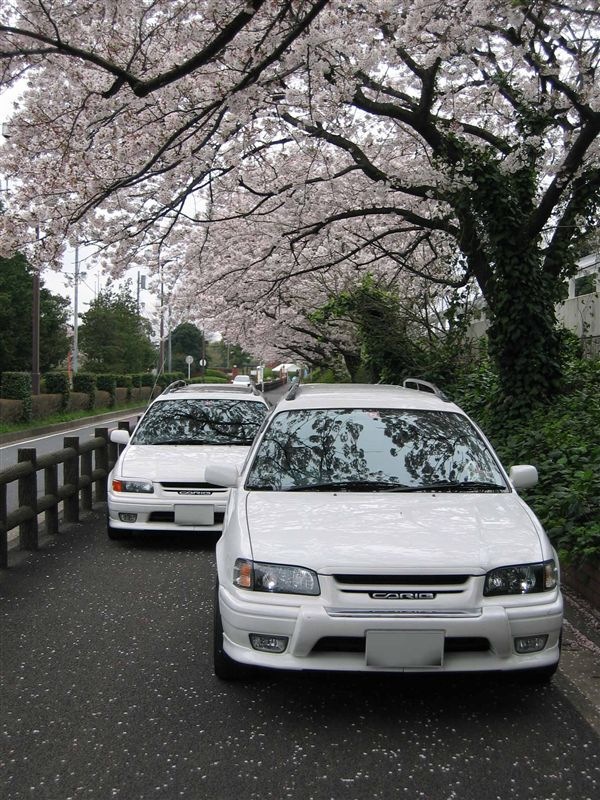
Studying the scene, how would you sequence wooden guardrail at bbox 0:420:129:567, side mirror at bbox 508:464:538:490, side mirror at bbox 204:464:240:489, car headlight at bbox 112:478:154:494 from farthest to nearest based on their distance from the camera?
car headlight at bbox 112:478:154:494, wooden guardrail at bbox 0:420:129:567, side mirror at bbox 204:464:240:489, side mirror at bbox 508:464:538:490

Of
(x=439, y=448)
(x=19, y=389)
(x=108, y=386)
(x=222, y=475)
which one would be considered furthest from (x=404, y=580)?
(x=108, y=386)

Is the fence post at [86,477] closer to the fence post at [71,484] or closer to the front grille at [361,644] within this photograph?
the fence post at [71,484]

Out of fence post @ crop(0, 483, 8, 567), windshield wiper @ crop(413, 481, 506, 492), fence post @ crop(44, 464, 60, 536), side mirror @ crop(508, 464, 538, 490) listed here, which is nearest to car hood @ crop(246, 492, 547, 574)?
windshield wiper @ crop(413, 481, 506, 492)

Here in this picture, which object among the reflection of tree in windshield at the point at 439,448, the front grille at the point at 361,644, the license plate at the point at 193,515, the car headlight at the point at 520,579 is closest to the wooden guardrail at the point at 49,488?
the license plate at the point at 193,515

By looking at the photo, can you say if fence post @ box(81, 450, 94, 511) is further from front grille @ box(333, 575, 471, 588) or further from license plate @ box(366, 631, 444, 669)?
license plate @ box(366, 631, 444, 669)

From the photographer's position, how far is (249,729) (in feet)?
12.2

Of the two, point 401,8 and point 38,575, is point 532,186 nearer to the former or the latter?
point 401,8

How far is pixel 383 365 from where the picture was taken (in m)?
18.3

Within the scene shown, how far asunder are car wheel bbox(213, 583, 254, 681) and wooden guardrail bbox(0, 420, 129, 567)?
311 centimetres

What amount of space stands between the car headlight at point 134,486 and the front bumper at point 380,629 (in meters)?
3.98

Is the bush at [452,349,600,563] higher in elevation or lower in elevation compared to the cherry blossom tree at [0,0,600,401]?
lower

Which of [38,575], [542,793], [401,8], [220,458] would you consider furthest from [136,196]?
[542,793]

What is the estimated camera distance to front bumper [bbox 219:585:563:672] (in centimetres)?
363

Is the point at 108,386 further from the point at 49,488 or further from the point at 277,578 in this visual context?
the point at 277,578
